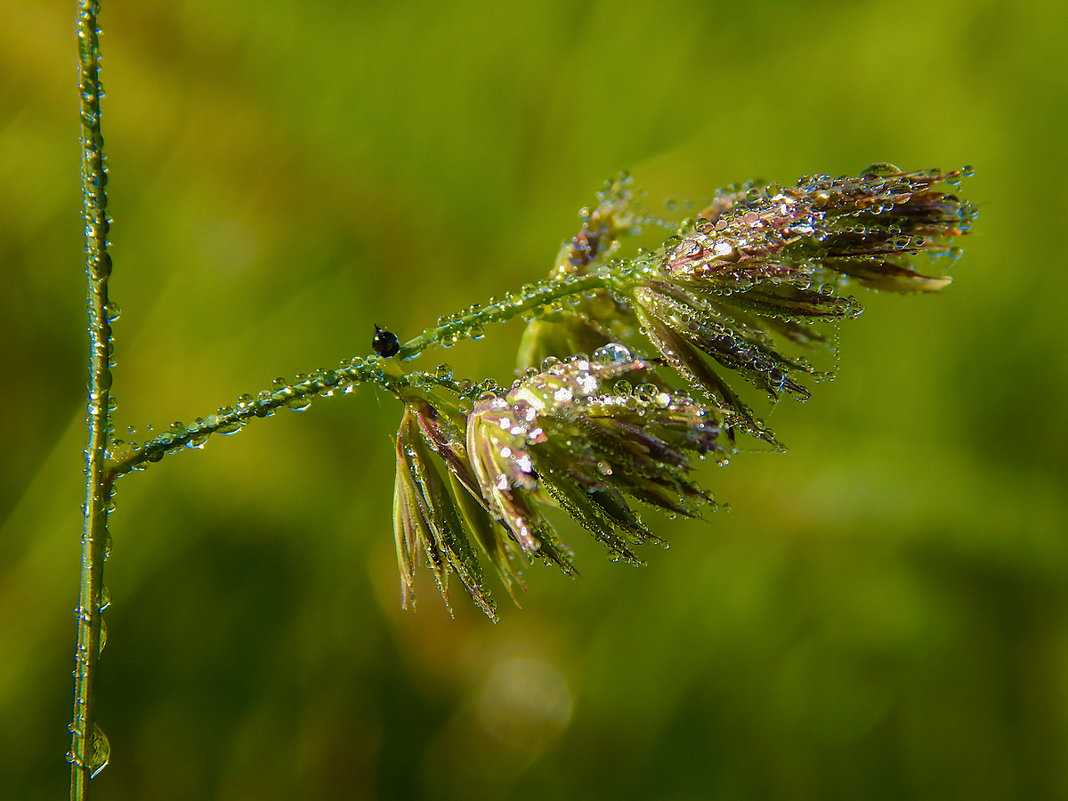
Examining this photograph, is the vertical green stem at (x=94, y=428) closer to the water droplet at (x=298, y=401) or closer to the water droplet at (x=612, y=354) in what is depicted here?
the water droplet at (x=298, y=401)

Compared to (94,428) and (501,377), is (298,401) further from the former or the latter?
(501,377)

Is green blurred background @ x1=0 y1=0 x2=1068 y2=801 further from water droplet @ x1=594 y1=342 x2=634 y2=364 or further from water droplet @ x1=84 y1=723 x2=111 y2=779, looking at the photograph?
water droplet @ x1=594 y1=342 x2=634 y2=364

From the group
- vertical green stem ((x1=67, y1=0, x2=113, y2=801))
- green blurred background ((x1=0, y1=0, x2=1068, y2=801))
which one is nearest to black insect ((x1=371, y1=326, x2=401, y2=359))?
vertical green stem ((x1=67, y1=0, x2=113, y2=801))

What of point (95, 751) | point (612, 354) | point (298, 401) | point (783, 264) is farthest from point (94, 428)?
point (783, 264)

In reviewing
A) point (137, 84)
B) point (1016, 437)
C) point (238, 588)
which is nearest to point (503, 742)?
point (238, 588)

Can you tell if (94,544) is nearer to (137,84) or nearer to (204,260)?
(204,260)

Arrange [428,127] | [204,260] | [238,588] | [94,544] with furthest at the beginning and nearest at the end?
[428,127] → [204,260] → [238,588] → [94,544]
